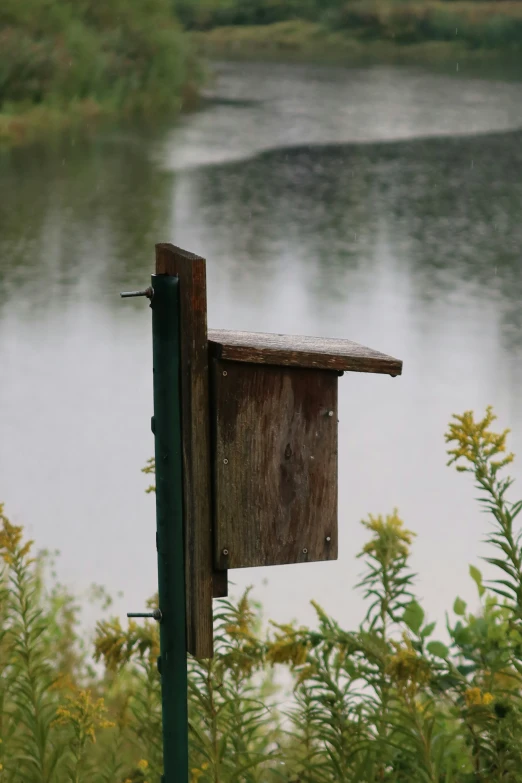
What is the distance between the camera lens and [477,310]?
7.66 m

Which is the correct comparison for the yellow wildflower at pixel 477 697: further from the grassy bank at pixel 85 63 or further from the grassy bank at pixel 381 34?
the grassy bank at pixel 381 34

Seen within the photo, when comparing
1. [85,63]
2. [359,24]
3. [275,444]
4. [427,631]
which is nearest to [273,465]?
[275,444]

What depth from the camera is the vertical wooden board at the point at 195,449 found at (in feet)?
5.17

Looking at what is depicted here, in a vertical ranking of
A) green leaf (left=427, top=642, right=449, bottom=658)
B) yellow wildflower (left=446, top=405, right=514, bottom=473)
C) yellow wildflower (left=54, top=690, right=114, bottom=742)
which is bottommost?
yellow wildflower (left=54, top=690, right=114, bottom=742)

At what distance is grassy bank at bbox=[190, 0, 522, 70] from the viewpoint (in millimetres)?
17188

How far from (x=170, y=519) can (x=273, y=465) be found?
0.50 feet

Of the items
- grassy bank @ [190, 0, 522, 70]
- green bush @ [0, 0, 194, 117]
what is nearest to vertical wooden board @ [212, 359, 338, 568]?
green bush @ [0, 0, 194, 117]

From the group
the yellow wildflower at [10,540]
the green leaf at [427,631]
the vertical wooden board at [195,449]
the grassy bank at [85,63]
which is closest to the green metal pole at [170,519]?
the vertical wooden board at [195,449]

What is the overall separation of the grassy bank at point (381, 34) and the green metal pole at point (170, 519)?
15.7m

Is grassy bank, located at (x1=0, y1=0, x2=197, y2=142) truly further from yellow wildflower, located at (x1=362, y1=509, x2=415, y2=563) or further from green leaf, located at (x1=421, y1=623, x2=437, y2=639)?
yellow wildflower, located at (x1=362, y1=509, x2=415, y2=563)

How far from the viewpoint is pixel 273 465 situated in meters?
1.64

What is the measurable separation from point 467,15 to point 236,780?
54.0 ft

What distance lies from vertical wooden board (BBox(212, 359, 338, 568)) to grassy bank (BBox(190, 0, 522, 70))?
15717mm

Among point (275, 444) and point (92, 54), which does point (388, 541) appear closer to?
point (275, 444)
